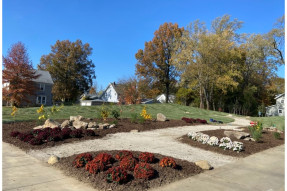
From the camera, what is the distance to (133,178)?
164 inches

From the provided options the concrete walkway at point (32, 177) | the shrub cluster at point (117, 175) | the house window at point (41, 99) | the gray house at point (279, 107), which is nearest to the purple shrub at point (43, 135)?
the concrete walkway at point (32, 177)

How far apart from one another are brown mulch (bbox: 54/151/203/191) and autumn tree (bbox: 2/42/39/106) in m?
22.6

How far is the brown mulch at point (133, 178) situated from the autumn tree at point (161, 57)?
3005 centimetres

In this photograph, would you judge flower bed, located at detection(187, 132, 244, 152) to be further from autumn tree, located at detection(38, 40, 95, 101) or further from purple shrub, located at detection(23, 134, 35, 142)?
autumn tree, located at detection(38, 40, 95, 101)

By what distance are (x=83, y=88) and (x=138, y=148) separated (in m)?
42.2

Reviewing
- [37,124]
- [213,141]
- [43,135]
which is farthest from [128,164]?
[37,124]

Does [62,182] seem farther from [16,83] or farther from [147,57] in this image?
[147,57]

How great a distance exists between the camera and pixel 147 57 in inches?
1361

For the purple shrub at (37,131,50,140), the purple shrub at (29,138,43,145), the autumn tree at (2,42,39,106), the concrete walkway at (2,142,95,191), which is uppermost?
the autumn tree at (2,42,39,106)

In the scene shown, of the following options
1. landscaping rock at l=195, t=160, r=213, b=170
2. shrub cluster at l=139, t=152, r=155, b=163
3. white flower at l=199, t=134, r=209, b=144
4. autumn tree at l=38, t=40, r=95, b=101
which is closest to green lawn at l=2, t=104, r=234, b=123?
white flower at l=199, t=134, r=209, b=144

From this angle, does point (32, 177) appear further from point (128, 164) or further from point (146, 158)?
point (146, 158)

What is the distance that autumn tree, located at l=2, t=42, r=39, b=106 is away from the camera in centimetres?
2455

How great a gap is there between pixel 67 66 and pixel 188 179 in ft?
141

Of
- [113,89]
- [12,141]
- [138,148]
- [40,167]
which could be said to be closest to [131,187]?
[40,167]
